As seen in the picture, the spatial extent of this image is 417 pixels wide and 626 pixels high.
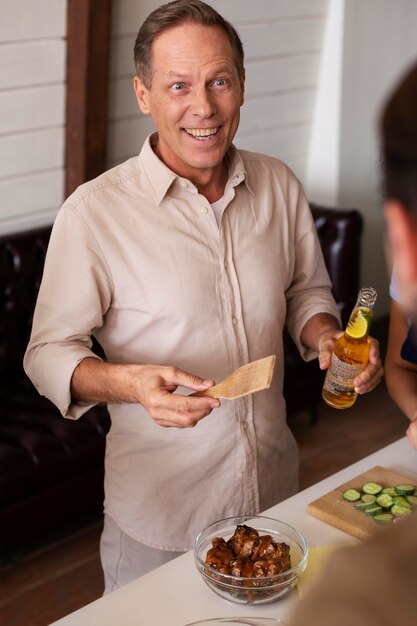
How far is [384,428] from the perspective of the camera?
14.3 ft

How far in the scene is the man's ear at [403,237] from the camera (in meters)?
0.69

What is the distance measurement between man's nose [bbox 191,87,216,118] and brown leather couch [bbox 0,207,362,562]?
1.51 metres

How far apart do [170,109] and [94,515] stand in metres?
2.00

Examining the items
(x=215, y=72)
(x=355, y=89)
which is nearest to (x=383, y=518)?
(x=215, y=72)

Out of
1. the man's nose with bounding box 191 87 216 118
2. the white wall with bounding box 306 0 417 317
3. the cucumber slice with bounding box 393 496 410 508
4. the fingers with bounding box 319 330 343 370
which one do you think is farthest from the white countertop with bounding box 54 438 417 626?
the white wall with bounding box 306 0 417 317

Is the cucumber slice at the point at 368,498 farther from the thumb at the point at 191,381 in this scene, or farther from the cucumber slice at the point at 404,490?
the thumb at the point at 191,381

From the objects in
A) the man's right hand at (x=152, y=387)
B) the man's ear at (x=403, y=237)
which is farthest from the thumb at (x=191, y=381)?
the man's ear at (x=403, y=237)

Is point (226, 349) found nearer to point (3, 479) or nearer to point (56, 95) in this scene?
point (3, 479)

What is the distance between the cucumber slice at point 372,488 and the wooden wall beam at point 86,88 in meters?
2.10

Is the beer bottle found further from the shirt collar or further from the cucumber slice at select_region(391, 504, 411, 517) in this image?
the shirt collar

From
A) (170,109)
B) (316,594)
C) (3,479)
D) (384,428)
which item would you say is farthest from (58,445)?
(316,594)

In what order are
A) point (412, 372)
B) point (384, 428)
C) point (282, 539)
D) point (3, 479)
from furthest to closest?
1. point (384, 428)
2. point (3, 479)
3. point (412, 372)
4. point (282, 539)

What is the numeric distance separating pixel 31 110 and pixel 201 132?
1.68 meters

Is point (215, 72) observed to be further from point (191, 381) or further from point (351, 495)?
point (351, 495)
